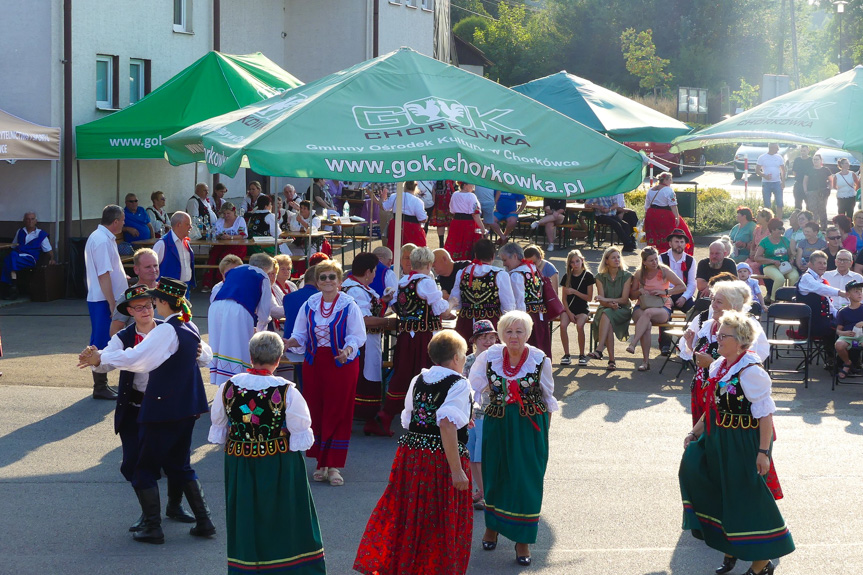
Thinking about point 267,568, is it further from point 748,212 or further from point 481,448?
point 748,212

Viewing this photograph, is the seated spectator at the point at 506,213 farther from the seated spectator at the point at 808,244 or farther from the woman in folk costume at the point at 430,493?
the woman in folk costume at the point at 430,493

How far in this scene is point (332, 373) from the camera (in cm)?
791

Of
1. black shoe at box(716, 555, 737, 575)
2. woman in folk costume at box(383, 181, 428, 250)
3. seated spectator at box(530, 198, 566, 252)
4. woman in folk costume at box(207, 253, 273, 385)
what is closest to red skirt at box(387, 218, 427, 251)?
woman in folk costume at box(383, 181, 428, 250)

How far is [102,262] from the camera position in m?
9.80

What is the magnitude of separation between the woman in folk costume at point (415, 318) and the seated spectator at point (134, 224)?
28.9 ft

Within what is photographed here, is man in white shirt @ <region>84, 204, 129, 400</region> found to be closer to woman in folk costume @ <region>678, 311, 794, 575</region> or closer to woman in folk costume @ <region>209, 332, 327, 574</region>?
woman in folk costume @ <region>209, 332, 327, 574</region>

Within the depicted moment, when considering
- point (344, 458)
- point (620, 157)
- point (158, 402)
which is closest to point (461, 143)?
point (620, 157)

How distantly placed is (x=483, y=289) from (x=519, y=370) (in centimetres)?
310

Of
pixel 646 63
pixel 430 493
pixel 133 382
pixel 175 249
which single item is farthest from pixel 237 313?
pixel 646 63

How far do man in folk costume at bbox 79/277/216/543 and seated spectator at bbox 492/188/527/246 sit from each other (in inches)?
539

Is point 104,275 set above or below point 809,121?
below

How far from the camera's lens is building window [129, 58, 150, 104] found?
62.7 ft

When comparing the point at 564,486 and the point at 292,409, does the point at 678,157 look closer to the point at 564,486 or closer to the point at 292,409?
the point at 564,486

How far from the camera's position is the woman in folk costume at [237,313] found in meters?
8.56
